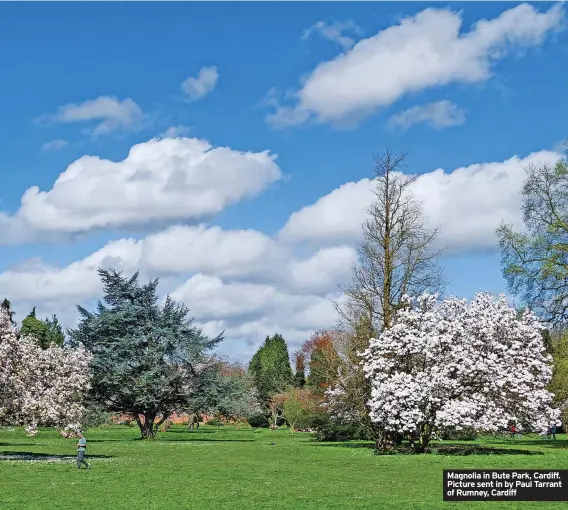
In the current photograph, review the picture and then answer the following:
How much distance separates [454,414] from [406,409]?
8.03ft

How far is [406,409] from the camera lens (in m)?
40.9

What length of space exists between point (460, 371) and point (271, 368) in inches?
2993

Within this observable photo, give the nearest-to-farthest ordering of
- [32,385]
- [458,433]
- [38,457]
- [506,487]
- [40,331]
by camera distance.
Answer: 1. [506,487]
2. [32,385]
3. [38,457]
4. [458,433]
5. [40,331]

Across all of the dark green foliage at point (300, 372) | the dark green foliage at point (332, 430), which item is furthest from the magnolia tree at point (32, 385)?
the dark green foliage at point (300, 372)

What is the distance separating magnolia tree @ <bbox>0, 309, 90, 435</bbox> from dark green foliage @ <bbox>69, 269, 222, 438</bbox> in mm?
19786

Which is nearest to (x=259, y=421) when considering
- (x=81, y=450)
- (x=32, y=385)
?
(x=32, y=385)

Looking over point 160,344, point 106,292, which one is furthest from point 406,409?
point 106,292

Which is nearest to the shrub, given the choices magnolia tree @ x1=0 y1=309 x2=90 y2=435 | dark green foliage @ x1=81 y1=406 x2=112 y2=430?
dark green foliage @ x1=81 y1=406 x2=112 y2=430

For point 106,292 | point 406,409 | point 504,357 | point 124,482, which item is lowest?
point 124,482

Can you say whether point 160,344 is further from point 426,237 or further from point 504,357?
point 504,357

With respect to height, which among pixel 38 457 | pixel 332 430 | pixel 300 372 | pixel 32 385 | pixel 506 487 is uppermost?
pixel 300 372

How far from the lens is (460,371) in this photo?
4075 centimetres

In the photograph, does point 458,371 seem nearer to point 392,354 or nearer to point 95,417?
point 392,354

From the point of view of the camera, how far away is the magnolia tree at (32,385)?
3675 centimetres
